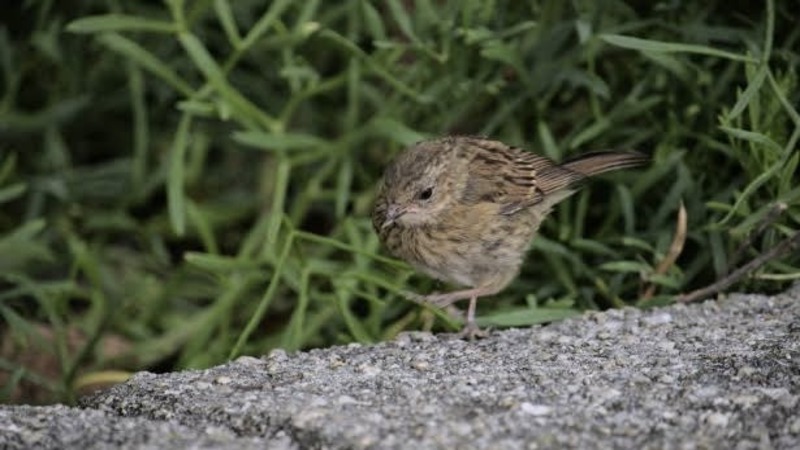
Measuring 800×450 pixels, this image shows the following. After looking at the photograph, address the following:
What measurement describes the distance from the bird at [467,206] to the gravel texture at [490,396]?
57cm

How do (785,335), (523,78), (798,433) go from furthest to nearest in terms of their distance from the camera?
(523,78)
(785,335)
(798,433)

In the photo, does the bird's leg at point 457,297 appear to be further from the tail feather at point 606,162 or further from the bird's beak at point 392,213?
the tail feather at point 606,162

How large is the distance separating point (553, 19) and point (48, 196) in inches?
84.2

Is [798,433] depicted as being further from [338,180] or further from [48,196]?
[48,196]

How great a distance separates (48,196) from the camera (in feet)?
19.2

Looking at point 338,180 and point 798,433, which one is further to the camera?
point 338,180

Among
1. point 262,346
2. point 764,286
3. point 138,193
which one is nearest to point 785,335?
point 764,286

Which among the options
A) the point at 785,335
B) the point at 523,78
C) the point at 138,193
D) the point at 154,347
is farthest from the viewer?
the point at 138,193

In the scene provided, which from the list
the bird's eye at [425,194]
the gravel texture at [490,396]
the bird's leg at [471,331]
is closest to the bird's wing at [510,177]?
the bird's eye at [425,194]

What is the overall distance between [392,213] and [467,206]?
0.36 metres

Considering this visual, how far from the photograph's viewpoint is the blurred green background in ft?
15.3

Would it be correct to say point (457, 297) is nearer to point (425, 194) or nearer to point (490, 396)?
point (425, 194)

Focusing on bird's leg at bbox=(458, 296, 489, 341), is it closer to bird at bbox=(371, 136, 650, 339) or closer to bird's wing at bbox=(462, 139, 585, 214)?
bird at bbox=(371, 136, 650, 339)

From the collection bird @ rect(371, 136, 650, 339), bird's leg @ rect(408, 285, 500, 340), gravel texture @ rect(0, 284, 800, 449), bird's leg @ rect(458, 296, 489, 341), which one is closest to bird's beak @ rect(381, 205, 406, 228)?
bird @ rect(371, 136, 650, 339)
